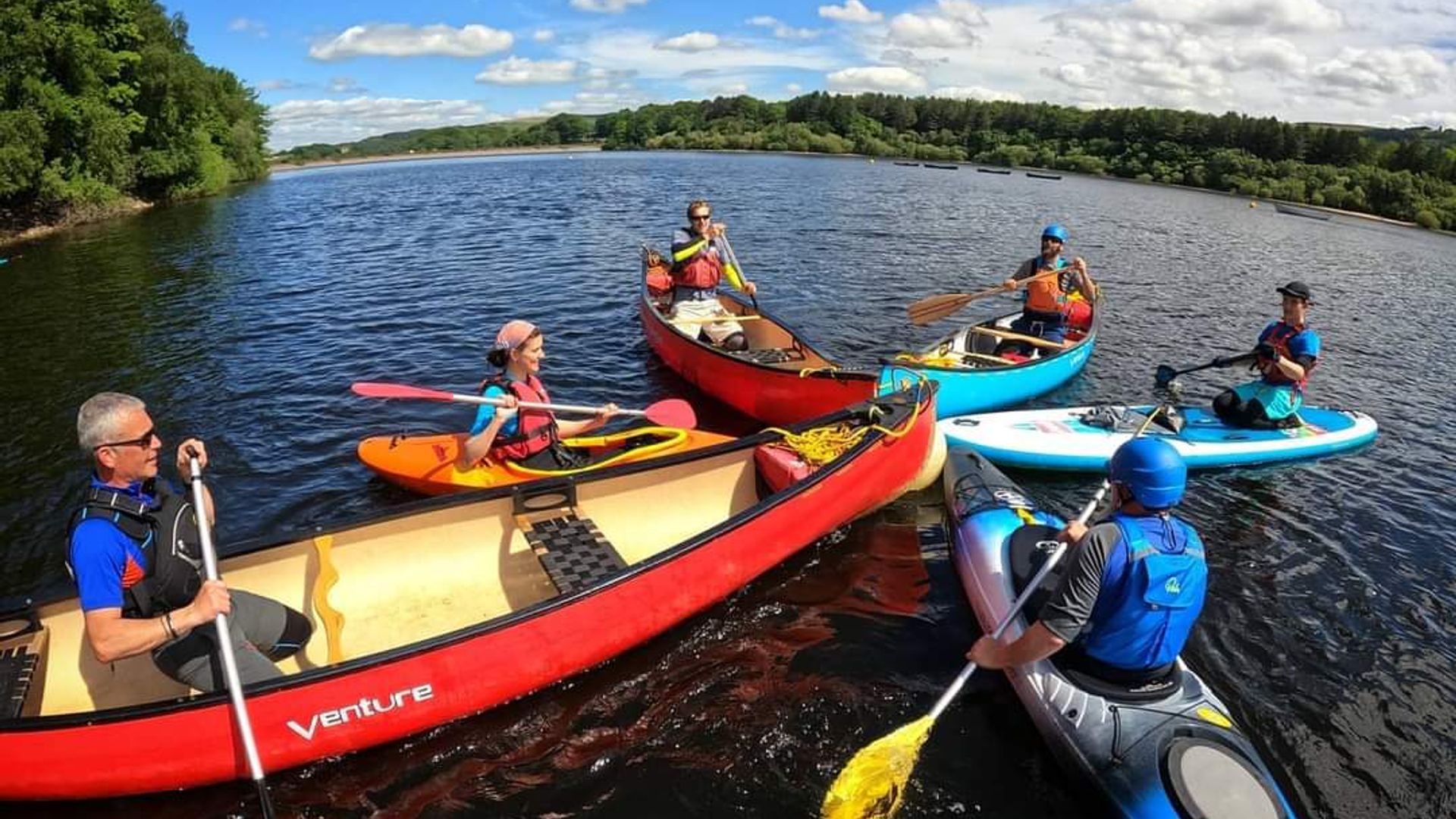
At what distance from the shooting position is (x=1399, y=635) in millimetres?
7121

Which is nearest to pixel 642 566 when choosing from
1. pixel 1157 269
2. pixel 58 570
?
pixel 58 570

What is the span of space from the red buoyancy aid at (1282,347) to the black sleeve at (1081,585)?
23.2 feet

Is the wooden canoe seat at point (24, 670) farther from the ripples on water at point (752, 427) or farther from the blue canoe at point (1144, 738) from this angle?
the blue canoe at point (1144, 738)

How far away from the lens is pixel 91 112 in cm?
2927

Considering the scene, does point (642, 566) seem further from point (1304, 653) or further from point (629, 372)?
point (629, 372)

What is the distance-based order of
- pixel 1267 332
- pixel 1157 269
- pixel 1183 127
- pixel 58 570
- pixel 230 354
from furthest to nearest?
pixel 1183 127, pixel 1157 269, pixel 230 354, pixel 1267 332, pixel 58 570

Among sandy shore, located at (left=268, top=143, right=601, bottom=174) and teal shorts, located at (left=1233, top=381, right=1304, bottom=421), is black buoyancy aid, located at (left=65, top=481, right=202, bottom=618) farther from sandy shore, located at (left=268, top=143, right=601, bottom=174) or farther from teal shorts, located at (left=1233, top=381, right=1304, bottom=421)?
sandy shore, located at (left=268, top=143, right=601, bottom=174)

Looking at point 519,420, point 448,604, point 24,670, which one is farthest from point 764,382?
point 24,670

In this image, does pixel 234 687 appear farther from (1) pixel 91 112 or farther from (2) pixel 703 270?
(1) pixel 91 112

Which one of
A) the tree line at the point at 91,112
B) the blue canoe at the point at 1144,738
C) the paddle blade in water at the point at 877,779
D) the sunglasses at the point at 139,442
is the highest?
the tree line at the point at 91,112

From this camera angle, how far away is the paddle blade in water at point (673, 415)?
8484 millimetres

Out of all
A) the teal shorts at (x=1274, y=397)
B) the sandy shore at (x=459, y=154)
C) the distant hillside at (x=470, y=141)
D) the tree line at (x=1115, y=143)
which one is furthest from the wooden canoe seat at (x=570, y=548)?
the distant hillside at (x=470, y=141)

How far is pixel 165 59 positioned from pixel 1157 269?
144ft

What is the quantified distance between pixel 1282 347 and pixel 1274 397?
81cm
